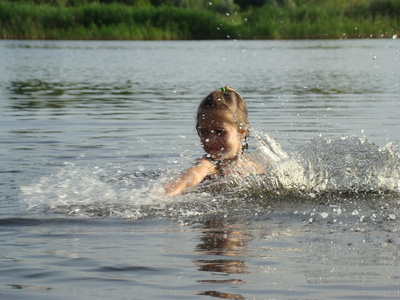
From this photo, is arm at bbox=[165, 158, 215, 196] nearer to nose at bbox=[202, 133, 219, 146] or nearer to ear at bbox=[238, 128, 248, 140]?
nose at bbox=[202, 133, 219, 146]

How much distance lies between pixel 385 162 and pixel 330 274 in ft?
8.12

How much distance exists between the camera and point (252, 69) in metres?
21.6

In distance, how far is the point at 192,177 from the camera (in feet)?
18.8

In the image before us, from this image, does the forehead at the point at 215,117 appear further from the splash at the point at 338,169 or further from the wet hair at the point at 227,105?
the splash at the point at 338,169

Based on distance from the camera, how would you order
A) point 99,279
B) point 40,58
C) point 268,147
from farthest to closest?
point 40,58 → point 268,147 → point 99,279

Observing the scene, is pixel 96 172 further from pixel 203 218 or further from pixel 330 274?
pixel 330 274

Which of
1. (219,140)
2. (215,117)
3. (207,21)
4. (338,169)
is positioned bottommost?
(207,21)

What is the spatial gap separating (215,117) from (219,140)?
184 mm

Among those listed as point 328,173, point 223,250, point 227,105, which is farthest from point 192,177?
point 223,250

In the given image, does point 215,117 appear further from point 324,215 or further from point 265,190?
point 324,215

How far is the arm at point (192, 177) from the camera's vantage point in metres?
5.67

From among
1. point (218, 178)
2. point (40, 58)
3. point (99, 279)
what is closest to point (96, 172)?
point (218, 178)

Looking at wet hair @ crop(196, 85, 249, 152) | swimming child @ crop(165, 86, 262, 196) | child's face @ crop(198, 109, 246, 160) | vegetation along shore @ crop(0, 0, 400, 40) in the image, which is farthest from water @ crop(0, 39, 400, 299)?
vegetation along shore @ crop(0, 0, 400, 40)

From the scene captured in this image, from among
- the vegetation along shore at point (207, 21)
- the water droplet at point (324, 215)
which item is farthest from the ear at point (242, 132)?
the vegetation along shore at point (207, 21)
